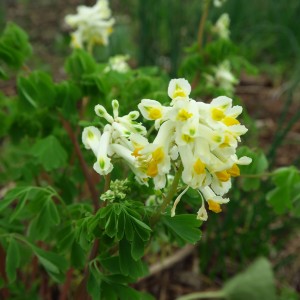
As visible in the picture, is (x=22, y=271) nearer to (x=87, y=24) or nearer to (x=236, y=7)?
(x=87, y=24)

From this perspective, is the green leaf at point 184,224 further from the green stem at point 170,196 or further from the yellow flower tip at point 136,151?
the yellow flower tip at point 136,151

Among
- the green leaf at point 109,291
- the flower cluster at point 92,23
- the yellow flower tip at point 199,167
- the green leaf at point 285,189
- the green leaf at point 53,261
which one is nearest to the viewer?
the yellow flower tip at point 199,167

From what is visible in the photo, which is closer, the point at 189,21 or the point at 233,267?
the point at 233,267

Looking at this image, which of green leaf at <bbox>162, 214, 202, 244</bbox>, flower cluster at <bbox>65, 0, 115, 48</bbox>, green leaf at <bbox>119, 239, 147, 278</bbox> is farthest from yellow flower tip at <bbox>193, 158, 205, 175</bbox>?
flower cluster at <bbox>65, 0, 115, 48</bbox>

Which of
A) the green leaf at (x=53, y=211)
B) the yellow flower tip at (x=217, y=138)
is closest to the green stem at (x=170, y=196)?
the yellow flower tip at (x=217, y=138)

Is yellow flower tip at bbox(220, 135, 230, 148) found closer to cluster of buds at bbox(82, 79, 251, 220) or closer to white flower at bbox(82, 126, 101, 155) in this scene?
cluster of buds at bbox(82, 79, 251, 220)

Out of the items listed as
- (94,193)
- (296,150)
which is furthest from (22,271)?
(296,150)

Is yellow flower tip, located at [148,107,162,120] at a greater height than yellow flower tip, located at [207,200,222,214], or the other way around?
yellow flower tip, located at [148,107,162,120]
